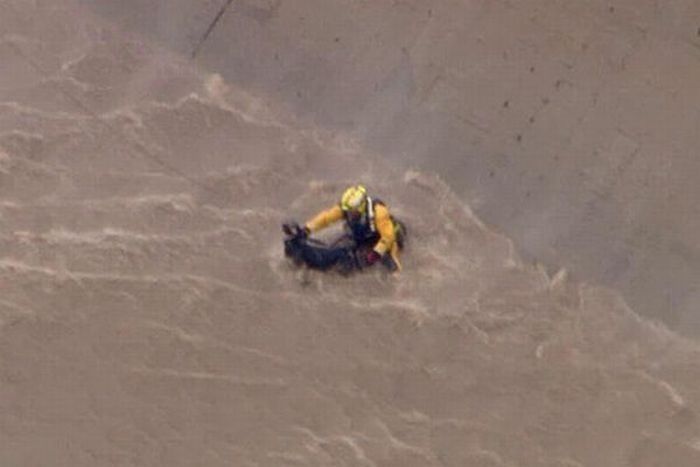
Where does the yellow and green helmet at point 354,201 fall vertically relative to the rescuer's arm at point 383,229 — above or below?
above

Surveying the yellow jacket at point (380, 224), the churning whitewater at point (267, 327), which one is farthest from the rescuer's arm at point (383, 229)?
the churning whitewater at point (267, 327)

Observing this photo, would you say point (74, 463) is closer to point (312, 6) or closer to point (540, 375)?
point (540, 375)

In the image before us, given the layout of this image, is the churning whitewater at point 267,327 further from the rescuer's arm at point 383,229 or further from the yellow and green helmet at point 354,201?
the yellow and green helmet at point 354,201

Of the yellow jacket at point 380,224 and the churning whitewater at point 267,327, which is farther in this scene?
the yellow jacket at point 380,224

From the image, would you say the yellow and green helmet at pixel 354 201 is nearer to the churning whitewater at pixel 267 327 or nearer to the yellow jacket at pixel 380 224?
the yellow jacket at pixel 380 224

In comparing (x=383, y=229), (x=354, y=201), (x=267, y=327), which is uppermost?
(x=354, y=201)

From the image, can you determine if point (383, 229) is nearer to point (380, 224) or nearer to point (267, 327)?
point (380, 224)

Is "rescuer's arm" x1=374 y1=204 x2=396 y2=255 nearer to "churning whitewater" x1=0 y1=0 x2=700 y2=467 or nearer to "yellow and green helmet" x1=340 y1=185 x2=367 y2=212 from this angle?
"yellow and green helmet" x1=340 y1=185 x2=367 y2=212

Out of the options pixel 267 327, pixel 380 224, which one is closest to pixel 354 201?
pixel 380 224
